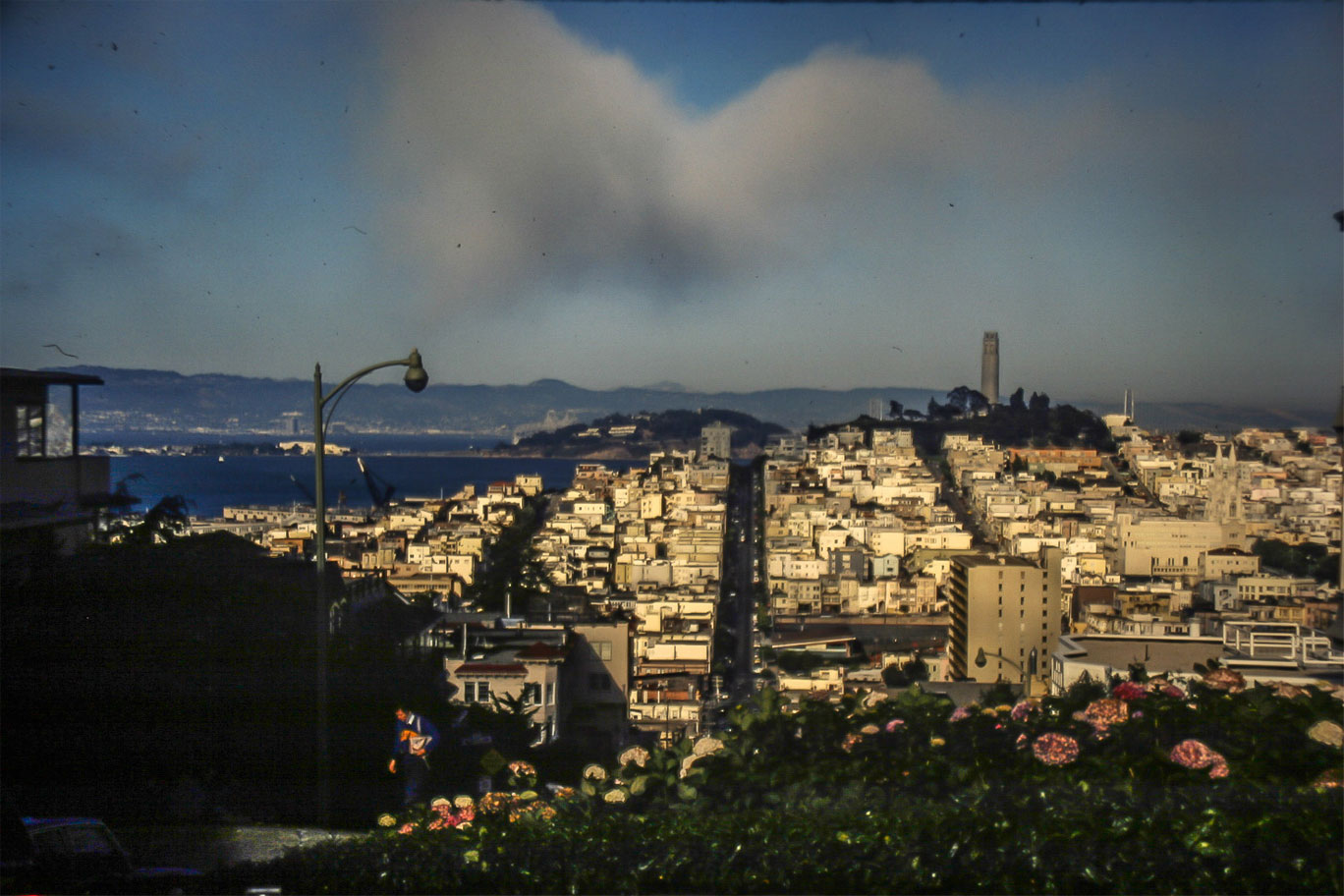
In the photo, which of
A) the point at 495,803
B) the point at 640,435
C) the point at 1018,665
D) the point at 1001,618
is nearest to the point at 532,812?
the point at 495,803

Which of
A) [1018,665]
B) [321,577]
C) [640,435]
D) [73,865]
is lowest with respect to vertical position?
[73,865]

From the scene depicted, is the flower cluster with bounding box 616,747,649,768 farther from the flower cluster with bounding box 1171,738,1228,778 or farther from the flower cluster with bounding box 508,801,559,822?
the flower cluster with bounding box 1171,738,1228,778

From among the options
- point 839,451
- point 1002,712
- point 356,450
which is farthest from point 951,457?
point 1002,712

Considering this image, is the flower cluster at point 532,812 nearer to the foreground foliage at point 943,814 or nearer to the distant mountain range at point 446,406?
the foreground foliage at point 943,814

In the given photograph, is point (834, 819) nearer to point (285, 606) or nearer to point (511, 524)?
point (285, 606)

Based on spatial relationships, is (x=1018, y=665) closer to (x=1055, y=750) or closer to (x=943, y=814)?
(x=1055, y=750)

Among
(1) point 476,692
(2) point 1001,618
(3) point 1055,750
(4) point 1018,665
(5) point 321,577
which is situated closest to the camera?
(3) point 1055,750
